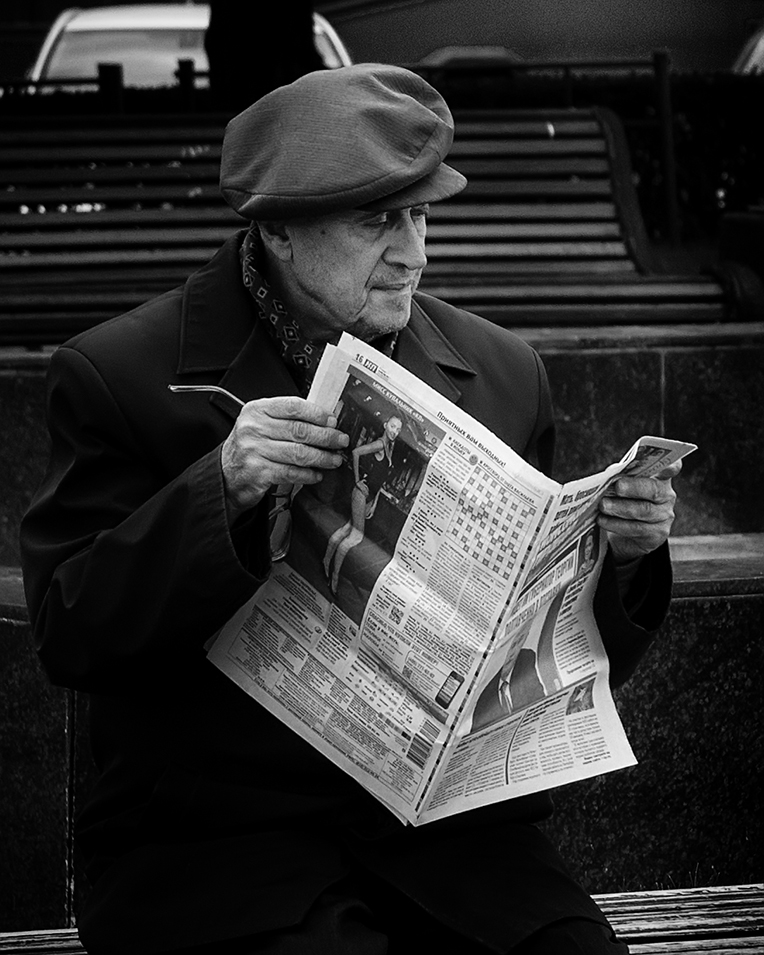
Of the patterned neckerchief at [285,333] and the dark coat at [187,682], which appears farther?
the patterned neckerchief at [285,333]

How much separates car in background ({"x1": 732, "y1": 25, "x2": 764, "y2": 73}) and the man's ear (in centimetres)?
1100

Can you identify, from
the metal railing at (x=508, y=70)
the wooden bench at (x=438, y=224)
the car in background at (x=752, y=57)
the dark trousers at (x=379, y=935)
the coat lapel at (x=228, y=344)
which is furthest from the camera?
the car in background at (x=752, y=57)

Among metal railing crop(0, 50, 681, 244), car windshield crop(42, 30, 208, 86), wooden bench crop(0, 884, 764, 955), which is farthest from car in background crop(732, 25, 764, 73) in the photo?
wooden bench crop(0, 884, 764, 955)

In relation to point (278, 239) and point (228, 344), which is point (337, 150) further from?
point (228, 344)

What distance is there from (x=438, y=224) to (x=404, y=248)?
3574 millimetres

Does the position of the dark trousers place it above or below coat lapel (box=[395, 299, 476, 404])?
below

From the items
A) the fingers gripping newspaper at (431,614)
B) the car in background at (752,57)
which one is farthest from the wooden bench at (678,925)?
the car in background at (752,57)

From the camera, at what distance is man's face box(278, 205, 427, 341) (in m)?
2.23

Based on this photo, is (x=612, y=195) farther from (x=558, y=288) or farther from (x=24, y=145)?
(x=24, y=145)

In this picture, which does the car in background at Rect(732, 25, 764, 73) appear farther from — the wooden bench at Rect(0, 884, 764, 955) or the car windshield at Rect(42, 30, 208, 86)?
the wooden bench at Rect(0, 884, 764, 955)

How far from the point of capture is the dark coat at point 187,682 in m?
2.05

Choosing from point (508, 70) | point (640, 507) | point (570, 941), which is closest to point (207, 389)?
point (640, 507)

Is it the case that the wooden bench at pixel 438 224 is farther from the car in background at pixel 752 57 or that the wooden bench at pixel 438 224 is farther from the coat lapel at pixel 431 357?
the car in background at pixel 752 57

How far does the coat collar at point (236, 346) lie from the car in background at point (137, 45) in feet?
25.6
